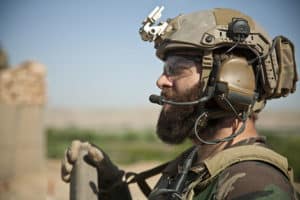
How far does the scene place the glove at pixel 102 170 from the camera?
3119 mm

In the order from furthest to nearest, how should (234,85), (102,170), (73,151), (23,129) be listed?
(23,129) < (102,170) < (73,151) < (234,85)

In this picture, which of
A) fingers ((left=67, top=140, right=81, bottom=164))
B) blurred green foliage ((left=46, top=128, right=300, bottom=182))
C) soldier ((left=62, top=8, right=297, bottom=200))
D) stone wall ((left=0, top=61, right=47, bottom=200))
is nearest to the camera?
soldier ((left=62, top=8, right=297, bottom=200))

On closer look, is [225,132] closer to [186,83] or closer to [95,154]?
[186,83]

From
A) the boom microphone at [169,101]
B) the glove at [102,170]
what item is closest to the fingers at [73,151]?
the glove at [102,170]

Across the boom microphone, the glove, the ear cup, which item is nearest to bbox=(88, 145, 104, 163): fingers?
the glove

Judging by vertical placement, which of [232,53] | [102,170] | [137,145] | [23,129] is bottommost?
[137,145]

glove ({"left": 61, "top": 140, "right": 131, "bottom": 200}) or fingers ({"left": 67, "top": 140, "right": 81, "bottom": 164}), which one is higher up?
fingers ({"left": 67, "top": 140, "right": 81, "bottom": 164})

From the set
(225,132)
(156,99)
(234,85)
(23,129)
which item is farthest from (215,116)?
(23,129)

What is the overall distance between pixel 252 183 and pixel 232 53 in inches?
30.8

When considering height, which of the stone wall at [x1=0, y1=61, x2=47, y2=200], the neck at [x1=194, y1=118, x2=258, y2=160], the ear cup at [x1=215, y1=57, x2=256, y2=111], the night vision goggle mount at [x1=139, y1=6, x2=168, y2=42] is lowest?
the stone wall at [x1=0, y1=61, x2=47, y2=200]

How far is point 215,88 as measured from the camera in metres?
2.58

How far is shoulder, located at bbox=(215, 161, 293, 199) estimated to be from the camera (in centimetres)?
212

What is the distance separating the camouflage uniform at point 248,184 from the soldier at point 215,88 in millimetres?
11

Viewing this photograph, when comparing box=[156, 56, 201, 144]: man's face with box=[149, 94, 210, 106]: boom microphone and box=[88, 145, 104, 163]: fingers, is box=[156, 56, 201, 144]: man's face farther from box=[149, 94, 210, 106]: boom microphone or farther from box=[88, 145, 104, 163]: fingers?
box=[88, 145, 104, 163]: fingers
